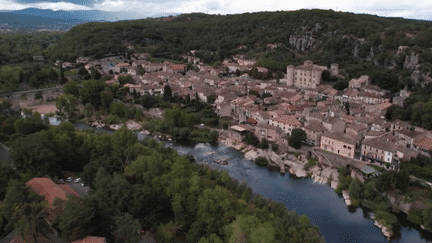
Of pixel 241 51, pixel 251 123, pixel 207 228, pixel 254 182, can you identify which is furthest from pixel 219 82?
pixel 207 228

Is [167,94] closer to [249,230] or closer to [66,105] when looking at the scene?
[66,105]

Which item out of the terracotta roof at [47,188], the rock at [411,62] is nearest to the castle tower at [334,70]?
the rock at [411,62]

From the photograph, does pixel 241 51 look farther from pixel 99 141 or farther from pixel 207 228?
pixel 207 228

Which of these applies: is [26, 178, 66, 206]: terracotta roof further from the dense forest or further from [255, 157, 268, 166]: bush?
[255, 157, 268, 166]: bush

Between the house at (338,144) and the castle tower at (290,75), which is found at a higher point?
the castle tower at (290,75)

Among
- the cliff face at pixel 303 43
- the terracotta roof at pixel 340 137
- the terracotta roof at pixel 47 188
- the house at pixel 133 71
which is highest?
the cliff face at pixel 303 43

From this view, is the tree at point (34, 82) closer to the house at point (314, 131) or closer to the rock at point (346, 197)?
the house at point (314, 131)
